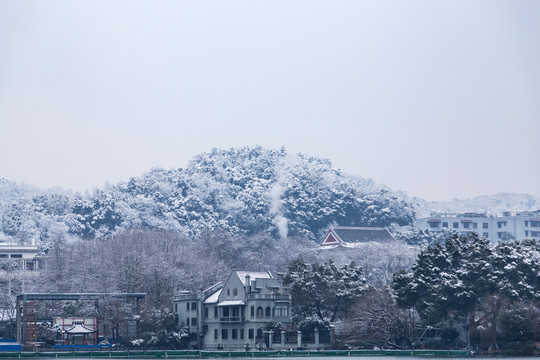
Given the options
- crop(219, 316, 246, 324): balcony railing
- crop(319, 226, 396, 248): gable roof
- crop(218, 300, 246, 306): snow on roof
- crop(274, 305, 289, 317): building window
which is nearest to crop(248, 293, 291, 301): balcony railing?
crop(274, 305, 289, 317): building window

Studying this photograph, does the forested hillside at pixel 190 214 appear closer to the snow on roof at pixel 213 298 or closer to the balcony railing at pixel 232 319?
the snow on roof at pixel 213 298

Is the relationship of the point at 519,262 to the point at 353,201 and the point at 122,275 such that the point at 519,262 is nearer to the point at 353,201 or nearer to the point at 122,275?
the point at 122,275

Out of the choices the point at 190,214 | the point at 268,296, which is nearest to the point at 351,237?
the point at 190,214

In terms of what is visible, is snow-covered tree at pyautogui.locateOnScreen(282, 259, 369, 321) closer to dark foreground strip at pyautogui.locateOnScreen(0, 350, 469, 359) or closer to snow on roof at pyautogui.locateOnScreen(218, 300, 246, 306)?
snow on roof at pyautogui.locateOnScreen(218, 300, 246, 306)

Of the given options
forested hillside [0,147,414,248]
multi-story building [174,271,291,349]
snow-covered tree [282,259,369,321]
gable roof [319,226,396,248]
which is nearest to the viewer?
multi-story building [174,271,291,349]

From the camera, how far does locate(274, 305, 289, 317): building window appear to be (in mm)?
91938

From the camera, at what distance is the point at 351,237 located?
165125 millimetres

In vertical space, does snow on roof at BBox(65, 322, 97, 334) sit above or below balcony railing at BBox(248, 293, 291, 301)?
below

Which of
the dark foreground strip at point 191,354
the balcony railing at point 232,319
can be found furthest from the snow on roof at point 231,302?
the dark foreground strip at point 191,354

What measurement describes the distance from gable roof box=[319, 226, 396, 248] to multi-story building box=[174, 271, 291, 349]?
6440 cm

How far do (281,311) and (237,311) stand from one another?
390 centimetres

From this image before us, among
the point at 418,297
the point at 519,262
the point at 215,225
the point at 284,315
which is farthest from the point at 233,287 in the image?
the point at 215,225

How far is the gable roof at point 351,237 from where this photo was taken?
162625 mm

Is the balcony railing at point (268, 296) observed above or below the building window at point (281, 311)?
above
